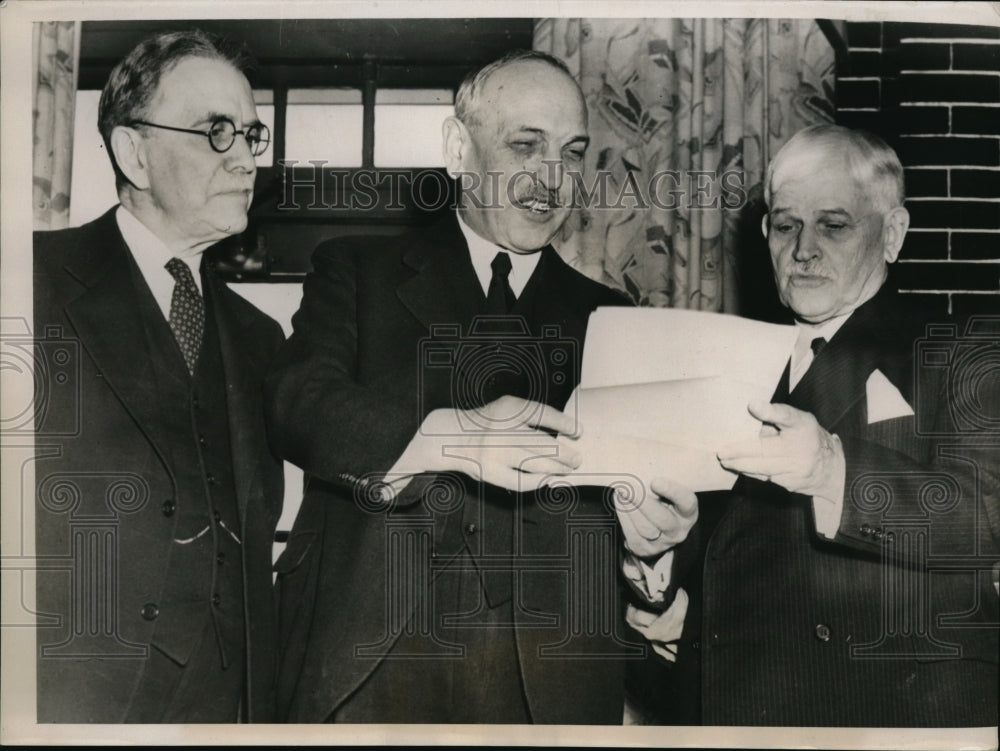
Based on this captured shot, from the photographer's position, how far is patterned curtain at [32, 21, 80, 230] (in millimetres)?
2766

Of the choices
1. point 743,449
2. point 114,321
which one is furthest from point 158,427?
point 743,449

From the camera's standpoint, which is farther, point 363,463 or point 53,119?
point 53,119

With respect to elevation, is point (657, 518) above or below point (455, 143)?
below

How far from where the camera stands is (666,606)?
107 inches

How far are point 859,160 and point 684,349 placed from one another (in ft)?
2.23

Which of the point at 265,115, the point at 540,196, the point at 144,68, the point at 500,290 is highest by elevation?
the point at 144,68

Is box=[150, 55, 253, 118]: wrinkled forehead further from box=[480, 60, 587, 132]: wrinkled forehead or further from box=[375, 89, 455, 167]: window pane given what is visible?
box=[480, 60, 587, 132]: wrinkled forehead

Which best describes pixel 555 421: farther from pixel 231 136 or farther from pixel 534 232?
pixel 231 136

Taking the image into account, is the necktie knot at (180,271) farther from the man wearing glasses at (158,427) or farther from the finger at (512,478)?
the finger at (512,478)

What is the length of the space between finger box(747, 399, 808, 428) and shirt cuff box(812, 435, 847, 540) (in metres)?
0.12

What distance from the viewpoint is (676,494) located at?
2.71m

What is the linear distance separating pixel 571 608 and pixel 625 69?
142 centimetres

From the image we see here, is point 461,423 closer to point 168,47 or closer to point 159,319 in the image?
point 159,319

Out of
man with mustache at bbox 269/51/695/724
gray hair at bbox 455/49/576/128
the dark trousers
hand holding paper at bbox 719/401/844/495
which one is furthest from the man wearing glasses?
hand holding paper at bbox 719/401/844/495
